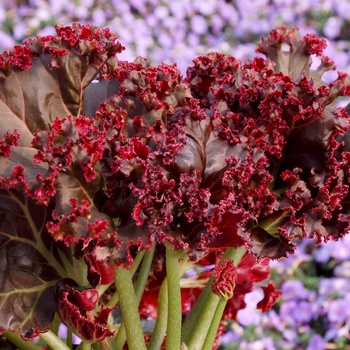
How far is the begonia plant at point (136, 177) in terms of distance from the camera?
2.81 feet

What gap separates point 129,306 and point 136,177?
7.3 inches

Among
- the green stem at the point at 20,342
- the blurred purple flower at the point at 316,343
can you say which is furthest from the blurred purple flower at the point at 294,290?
the green stem at the point at 20,342

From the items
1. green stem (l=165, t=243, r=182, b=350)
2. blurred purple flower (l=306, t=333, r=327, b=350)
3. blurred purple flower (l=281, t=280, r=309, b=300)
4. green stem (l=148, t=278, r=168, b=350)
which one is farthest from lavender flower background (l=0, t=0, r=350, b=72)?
green stem (l=165, t=243, r=182, b=350)

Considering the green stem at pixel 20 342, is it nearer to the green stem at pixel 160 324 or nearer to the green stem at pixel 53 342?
the green stem at pixel 53 342

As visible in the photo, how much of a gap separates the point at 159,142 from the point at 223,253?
0.25 metres

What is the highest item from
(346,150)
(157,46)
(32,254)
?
(157,46)

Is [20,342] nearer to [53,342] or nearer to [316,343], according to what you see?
[53,342]

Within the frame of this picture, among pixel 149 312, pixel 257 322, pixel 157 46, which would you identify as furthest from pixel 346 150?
pixel 157 46

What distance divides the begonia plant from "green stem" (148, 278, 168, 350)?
0.06m

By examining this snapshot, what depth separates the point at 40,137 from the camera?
848mm

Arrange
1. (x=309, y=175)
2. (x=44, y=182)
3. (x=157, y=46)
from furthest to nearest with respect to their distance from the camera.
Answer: (x=157, y=46) → (x=309, y=175) → (x=44, y=182)

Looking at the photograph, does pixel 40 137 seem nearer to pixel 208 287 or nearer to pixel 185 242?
pixel 185 242

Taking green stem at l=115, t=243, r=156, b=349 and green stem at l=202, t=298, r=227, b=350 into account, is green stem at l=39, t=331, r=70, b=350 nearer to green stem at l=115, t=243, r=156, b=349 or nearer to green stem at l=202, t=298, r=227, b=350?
green stem at l=115, t=243, r=156, b=349

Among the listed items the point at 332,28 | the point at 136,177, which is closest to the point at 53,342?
the point at 136,177
